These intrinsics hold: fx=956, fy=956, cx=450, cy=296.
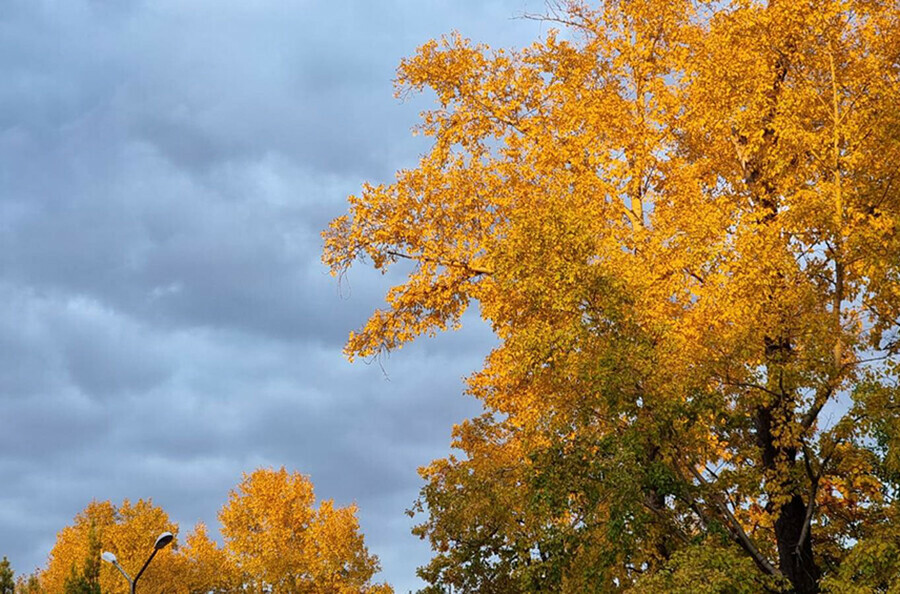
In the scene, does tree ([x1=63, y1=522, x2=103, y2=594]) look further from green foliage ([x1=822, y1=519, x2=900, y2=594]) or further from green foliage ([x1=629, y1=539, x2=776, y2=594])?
green foliage ([x1=822, y1=519, x2=900, y2=594])

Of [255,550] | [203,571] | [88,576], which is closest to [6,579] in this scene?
[88,576]

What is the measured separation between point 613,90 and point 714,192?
3.17m

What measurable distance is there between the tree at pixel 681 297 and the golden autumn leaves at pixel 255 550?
17098 mm

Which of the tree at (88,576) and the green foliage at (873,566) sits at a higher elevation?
the tree at (88,576)

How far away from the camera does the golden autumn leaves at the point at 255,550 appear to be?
130 feet

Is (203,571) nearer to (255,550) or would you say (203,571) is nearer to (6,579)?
(255,550)

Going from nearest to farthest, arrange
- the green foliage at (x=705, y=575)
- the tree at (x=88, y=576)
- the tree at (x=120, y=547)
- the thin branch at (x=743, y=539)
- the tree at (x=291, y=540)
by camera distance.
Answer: the green foliage at (x=705, y=575)
the thin branch at (x=743, y=539)
the tree at (x=88, y=576)
the tree at (x=291, y=540)
the tree at (x=120, y=547)

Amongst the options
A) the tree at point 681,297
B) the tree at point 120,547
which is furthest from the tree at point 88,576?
the tree at point 681,297

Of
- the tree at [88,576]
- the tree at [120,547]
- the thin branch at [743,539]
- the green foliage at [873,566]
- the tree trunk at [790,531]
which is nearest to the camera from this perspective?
the green foliage at [873,566]

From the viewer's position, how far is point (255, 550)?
152ft

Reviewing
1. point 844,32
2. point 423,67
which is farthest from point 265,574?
point 844,32

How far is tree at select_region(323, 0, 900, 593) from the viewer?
14.3 metres

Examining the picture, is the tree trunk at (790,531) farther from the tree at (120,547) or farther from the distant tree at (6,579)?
the tree at (120,547)

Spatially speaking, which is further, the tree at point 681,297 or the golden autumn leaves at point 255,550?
the golden autumn leaves at point 255,550
